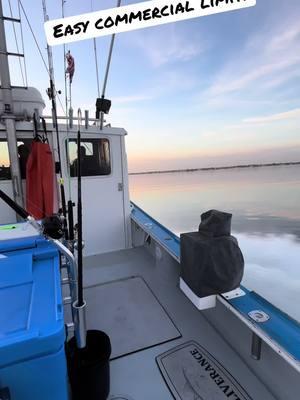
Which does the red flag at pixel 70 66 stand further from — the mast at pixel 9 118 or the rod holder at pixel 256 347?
the rod holder at pixel 256 347

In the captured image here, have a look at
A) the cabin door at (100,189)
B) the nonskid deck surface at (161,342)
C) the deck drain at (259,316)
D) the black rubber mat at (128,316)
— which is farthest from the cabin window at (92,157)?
the deck drain at (259,316)

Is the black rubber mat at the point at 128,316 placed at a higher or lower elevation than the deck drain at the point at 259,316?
lower

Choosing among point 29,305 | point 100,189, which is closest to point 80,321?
point 29,305

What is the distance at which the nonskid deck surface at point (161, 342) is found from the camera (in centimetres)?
118

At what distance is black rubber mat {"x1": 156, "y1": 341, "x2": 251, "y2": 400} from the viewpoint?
115 cm

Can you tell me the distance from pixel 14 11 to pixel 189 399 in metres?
3.25

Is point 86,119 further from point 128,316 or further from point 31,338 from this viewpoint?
point 31,338

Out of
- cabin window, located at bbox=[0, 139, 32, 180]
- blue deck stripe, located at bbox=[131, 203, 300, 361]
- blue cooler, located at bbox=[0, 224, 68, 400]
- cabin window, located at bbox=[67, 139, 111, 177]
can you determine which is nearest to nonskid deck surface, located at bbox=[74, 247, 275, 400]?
blue deck stripe, located at bbox=[131, 203, 300, 361]

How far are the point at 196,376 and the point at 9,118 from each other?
247cm

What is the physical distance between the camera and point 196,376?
49.4 inches

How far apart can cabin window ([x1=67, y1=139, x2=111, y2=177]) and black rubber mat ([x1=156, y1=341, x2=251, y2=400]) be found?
1987 mm

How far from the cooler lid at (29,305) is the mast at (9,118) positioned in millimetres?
1438

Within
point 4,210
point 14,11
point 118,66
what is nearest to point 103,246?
point 4,210

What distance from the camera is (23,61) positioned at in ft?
7.73
